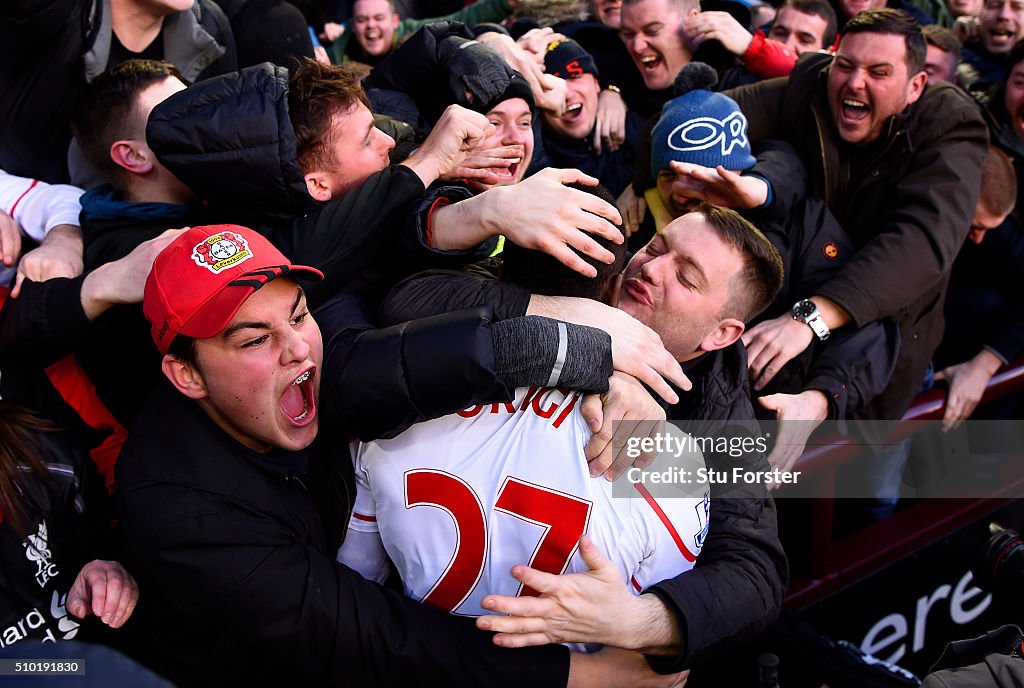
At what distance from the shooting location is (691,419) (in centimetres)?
226

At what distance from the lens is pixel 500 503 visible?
176 centimetres

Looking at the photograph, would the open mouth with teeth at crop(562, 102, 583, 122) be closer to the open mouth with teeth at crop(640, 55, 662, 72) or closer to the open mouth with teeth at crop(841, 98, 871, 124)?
the open mouth with teeth at crop(640, 55, 662, 72)

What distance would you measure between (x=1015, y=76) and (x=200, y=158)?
3.42 m

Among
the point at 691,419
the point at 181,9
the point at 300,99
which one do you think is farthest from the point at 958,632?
the point at 181,9

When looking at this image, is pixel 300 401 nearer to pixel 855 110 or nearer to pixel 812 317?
pixel 812 317

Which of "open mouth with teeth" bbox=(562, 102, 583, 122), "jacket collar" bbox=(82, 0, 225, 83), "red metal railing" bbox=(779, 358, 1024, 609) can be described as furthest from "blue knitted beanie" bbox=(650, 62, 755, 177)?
"jacket collar" bbox=(82, 0, 225, 83)

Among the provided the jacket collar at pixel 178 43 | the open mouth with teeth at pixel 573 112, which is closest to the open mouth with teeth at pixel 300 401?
the jacket collar at pixel 178 43

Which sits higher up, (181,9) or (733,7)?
(181,9)

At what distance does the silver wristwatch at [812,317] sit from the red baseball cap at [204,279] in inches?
69.3

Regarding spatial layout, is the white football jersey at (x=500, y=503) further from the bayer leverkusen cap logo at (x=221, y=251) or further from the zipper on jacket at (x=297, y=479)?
the bayer leverkusen cap logo at (x=221, y=251)

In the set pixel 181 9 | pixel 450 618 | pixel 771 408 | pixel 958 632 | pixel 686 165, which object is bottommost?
pixel 958 632

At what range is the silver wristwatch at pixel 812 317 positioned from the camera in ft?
9.36

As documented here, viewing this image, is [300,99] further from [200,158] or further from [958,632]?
[958,632]

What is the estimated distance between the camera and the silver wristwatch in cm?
285
